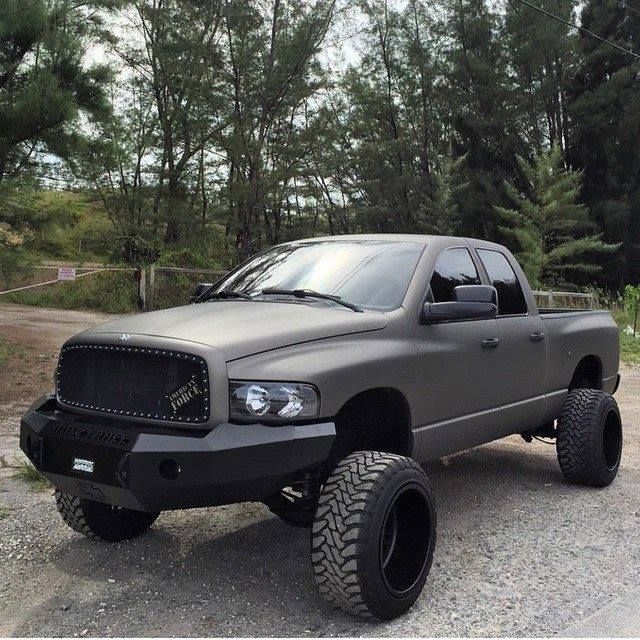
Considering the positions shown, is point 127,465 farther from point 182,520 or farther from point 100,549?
point 182,520

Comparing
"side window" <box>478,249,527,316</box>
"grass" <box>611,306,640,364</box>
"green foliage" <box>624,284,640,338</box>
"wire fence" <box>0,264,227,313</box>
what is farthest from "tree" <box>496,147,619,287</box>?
"side window" <box>478,249,527,316</box>

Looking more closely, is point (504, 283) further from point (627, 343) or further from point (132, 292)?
point (132, 292)

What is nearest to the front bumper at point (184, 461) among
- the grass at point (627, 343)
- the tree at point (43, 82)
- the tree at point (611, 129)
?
the tree at point (43, 82)

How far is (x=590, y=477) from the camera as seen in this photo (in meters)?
5.26

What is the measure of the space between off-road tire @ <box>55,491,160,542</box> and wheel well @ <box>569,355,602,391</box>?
3.51 metres

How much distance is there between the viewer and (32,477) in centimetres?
525

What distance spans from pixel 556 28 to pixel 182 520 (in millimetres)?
32078

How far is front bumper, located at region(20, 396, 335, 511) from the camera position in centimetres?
299

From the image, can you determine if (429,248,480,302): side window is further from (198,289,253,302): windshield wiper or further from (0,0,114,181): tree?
(0,0,114,181): tree

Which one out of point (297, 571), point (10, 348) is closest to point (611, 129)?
point (10, 348)

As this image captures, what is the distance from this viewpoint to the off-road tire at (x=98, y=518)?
407 cm

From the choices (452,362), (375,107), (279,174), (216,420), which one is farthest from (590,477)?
(375,107)

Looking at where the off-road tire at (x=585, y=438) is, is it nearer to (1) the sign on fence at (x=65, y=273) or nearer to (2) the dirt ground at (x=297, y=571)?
(2) the dirt ground at (x=297, y=571)

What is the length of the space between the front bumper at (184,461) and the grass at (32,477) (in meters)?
2.02
